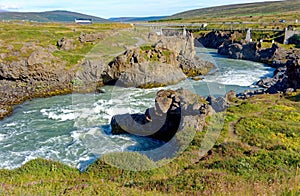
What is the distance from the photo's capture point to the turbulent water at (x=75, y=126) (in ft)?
67.7

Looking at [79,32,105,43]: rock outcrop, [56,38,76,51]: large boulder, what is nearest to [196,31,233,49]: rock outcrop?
[79,32,105,43]: rock outcrop

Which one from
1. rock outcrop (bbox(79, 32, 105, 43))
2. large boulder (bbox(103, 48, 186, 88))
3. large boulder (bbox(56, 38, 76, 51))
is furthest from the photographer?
rock outcrop (bbox(79, 32, 105, 43))

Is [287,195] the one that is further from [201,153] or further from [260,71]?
[260,71]

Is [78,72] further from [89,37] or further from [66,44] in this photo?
[89,37]

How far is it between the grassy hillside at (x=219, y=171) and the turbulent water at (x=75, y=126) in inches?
222

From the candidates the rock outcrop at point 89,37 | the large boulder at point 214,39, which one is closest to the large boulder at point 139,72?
the rock outcrop at point 89,37

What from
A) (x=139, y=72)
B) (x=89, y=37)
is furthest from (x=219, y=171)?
(x=89, y=37)

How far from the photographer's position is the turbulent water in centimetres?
2064

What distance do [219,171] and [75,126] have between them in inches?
682

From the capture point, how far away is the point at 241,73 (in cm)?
5162

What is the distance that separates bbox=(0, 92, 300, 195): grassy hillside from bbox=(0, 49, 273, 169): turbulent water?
5.63 metres

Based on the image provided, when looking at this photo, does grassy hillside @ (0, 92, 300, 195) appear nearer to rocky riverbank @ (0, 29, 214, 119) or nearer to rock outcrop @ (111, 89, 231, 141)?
rock outcrop @ (111, 89, 231, 141)

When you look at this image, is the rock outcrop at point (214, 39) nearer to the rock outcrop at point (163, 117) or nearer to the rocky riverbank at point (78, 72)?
the rocky riverbank at point (78, 72)

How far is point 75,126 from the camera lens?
2595 centimetres
